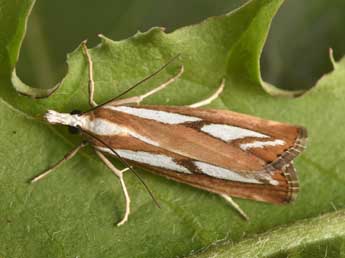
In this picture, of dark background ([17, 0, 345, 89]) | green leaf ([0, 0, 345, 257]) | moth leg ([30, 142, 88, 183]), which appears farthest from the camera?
dark background ([17, 0, 345, 89])

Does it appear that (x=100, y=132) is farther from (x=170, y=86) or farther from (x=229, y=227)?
(x=229, y=227)

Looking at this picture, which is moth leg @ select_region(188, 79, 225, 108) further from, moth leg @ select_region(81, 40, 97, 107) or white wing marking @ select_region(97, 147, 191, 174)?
moth leg @ select_region(81, 40, 97, 107)

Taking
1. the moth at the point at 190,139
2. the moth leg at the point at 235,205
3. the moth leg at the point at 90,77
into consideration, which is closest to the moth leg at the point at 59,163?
the moth at the point at 190,139

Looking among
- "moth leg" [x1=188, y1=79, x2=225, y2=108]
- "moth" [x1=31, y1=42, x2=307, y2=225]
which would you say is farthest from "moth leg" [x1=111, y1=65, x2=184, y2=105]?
"moth leg" [x1=188, y1=79, x2=225, y2=108]

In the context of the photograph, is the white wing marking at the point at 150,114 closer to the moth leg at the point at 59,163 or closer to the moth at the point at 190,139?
the moth at the point at 190,139

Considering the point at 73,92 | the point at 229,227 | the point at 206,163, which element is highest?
the point at 73,92

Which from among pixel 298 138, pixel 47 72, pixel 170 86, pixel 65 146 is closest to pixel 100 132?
pixel 65 146
